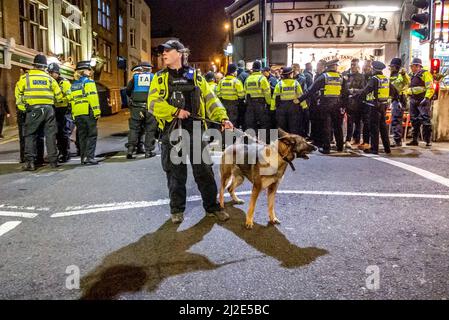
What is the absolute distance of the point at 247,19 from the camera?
A: 1847 centimetres

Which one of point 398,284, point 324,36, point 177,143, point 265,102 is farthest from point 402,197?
point 324,36

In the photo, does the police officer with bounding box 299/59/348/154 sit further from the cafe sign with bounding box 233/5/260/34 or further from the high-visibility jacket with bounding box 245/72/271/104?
the cafe sign with bounding box 233/5/260/34

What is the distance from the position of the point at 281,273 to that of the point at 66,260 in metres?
1.94

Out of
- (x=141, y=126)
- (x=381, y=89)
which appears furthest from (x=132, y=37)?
(x=381, y=89)

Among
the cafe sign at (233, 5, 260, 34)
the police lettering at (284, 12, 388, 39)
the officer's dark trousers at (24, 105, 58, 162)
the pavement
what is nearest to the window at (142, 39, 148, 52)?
the cafe sign at (233, 5, 260, 34)

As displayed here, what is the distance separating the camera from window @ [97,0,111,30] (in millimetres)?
33347

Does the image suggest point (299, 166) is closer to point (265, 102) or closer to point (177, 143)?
point (265, 102)

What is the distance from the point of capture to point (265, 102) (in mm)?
10578

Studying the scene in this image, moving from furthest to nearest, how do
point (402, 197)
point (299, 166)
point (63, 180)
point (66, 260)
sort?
point (299, 166) < point (63, 180) < point (402, 197) < point (66, 260)

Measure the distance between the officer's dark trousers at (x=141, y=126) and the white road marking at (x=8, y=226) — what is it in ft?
15.7

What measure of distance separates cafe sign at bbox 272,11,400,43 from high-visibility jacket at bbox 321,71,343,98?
26.3ft

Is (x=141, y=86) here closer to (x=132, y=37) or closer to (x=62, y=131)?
(x=62, y=131)

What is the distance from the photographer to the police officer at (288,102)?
10031 mm

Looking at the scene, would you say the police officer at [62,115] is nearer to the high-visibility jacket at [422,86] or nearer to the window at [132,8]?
the high-visibility jacket at [422,86]
